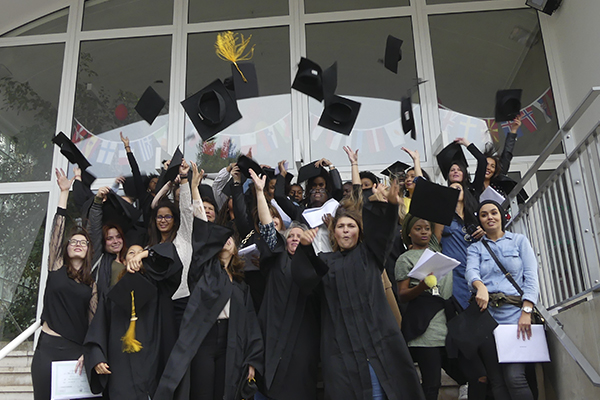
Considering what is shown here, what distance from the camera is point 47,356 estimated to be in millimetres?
3947

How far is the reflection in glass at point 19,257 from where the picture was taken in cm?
707

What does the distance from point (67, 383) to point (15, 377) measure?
1.84 meters

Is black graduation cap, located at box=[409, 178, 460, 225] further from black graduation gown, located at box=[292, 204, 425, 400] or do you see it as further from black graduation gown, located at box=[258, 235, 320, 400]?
black graduation gown, located at box=[258, 235, 320, 400]

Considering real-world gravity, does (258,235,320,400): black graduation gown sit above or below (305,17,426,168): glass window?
below

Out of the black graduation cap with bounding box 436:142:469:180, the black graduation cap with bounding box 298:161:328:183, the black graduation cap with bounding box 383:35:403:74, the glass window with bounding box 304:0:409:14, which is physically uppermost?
the glass window with bounding box 304:0:409:14

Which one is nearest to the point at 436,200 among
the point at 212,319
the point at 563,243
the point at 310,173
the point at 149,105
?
the point at 563,243

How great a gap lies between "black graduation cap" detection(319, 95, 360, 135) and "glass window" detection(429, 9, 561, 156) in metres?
2.03

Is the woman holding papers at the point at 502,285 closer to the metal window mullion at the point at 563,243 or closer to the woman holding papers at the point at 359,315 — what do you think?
the metal window mullion at the point at 563,243

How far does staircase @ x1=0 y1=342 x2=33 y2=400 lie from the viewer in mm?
4797

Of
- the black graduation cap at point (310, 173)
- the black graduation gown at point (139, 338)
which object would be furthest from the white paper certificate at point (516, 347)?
the black graduation cap at point (310, 173)

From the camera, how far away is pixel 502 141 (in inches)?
287

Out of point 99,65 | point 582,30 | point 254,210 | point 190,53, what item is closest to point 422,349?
point 254,210

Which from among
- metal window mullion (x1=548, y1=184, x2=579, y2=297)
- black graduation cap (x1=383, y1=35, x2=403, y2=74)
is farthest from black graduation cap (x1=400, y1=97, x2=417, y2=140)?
metal window mullion (x1=548, y1=184, x2=579, y2=297)

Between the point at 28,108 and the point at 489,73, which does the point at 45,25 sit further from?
the point at 489,73
